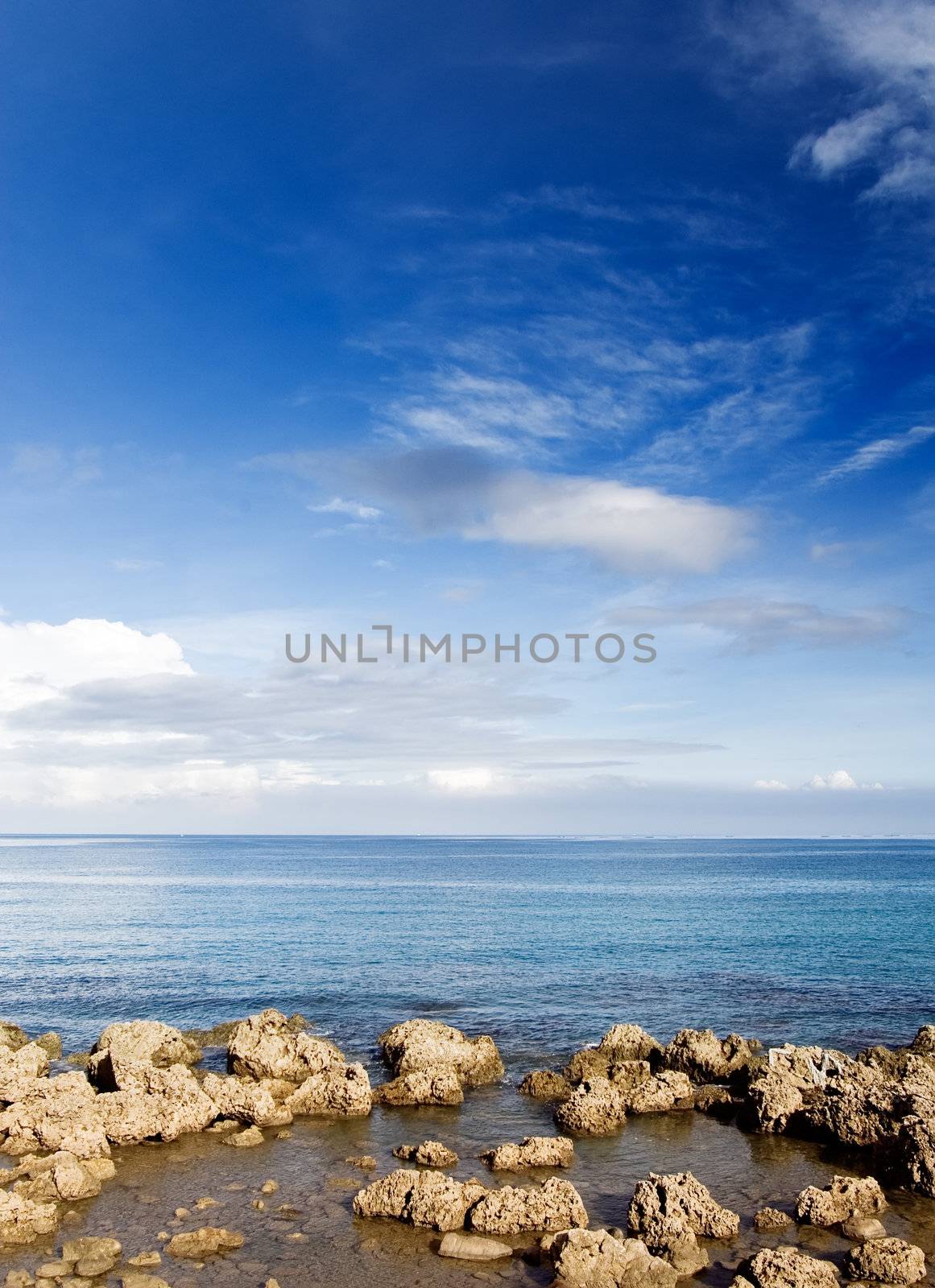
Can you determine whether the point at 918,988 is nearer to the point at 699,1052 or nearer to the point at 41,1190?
the point at 699,1052

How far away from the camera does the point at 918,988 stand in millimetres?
46219

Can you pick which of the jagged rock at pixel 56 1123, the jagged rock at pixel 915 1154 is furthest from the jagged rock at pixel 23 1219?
the jagged rock at pixel 915 1154

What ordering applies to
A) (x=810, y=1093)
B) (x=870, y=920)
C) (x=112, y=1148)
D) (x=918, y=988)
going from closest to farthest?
(x=112, y=1148) < (x=810, y=1093) < (x=918, y=988) < (x=870, y=920)

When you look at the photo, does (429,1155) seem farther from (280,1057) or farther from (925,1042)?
(925,1042)

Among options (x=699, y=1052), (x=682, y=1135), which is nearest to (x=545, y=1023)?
(x=699, y=1052)

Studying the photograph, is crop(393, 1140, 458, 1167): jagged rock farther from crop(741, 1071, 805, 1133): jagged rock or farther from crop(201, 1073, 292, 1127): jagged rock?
crop(741, 1071, 805, 1133): jagged rock

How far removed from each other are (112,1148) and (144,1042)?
7599 mm

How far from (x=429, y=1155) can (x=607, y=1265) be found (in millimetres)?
7503

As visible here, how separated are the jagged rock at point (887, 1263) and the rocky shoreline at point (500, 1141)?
0.03 metres

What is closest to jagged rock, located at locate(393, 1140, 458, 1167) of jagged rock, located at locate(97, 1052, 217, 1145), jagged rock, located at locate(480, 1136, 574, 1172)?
jagged rock, located at locate(480, 1136, 574, 1172)

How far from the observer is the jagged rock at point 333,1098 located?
26.7 m

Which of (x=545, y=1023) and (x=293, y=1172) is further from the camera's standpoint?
(x=545, y=1023)

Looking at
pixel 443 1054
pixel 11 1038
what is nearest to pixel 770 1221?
pixel 443 1054

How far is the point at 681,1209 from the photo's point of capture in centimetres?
1830
